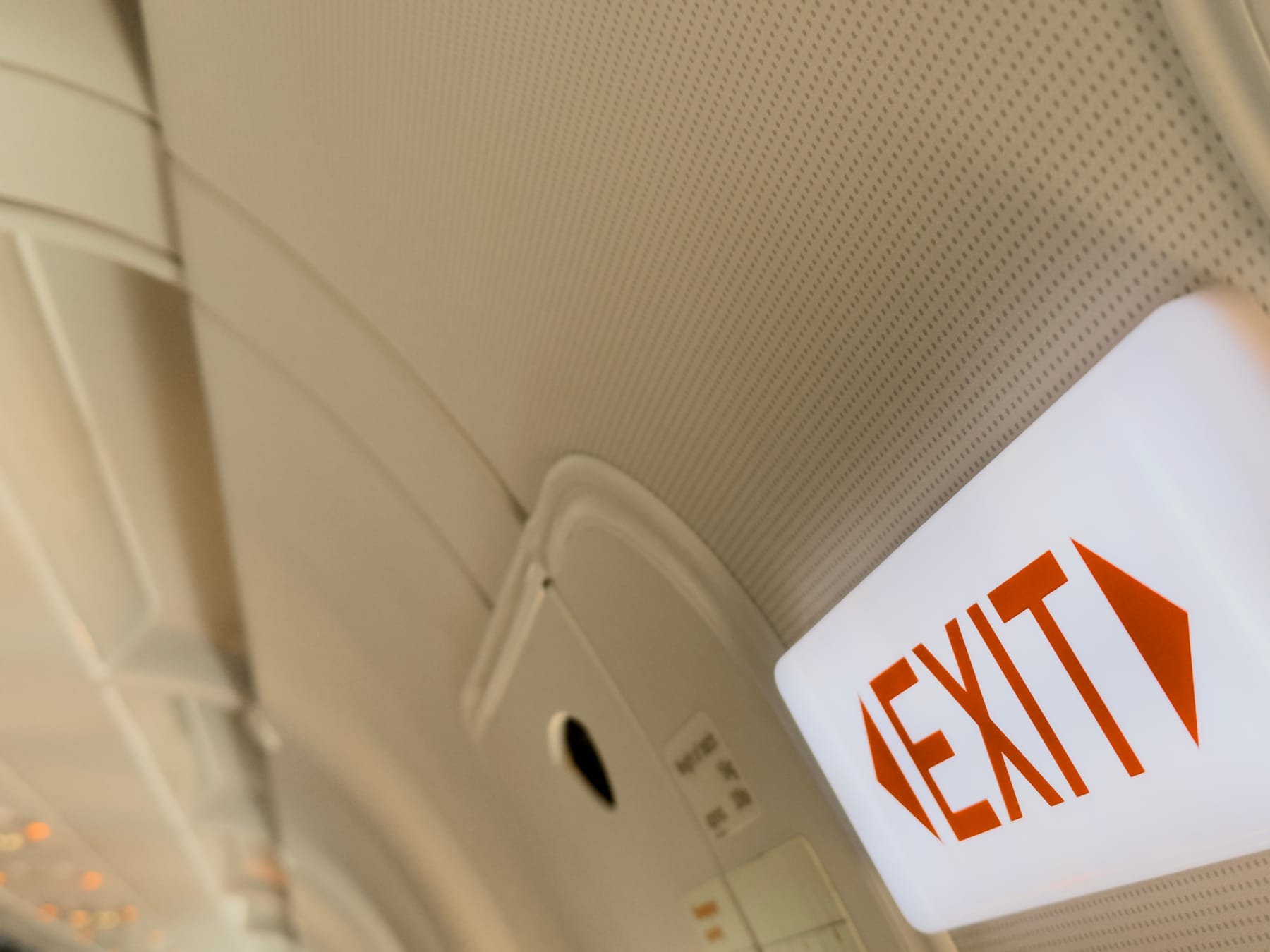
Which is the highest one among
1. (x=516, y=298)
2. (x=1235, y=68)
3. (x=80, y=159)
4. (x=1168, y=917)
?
(x=80, y=159)

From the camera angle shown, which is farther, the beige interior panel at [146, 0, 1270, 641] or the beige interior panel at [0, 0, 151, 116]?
the beige interior panel at [0, 0, 151, 116]

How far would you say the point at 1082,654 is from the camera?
101 centimetres

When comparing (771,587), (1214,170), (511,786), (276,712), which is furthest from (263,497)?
(1214,170)

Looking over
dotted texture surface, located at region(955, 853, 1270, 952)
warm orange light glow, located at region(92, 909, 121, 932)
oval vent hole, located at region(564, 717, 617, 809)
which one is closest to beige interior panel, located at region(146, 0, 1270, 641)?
dotted texture surface, located at region(955, 853, 1270, 952)

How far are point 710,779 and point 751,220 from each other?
1.14m

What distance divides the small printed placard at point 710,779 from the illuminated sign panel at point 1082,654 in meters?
0.52

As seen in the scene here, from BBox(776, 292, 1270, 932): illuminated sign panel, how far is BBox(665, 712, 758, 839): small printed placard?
20.4 inches

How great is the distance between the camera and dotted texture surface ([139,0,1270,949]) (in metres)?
0.98

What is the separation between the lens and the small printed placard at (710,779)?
191 cm

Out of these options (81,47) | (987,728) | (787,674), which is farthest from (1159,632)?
(81,47)

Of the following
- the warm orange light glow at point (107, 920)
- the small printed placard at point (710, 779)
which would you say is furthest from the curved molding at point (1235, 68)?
the warm orange light glow at point (107, 920)

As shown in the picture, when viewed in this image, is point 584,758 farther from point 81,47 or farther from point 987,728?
point 81,47

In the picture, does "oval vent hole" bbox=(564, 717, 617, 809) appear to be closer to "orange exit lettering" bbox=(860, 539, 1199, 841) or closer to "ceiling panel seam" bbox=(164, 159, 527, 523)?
"ceiling panel seam" bbox=(164, 159, 527, 523)

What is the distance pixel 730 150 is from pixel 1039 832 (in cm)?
94
